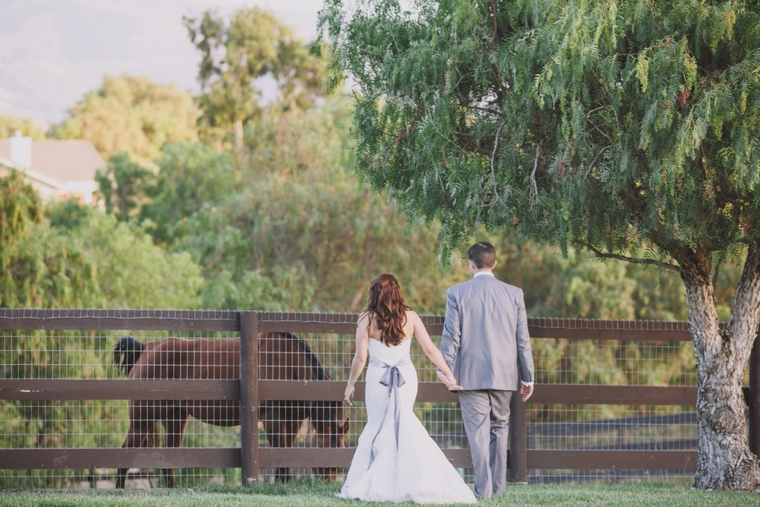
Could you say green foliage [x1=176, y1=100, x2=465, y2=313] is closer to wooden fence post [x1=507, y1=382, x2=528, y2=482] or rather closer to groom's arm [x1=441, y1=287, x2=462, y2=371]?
wooden fence post [x1=507, y1=382, x2=528, y2=482]

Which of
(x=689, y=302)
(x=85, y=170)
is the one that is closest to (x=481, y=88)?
(x=689, y=302)

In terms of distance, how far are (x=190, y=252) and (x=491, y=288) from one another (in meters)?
15.4

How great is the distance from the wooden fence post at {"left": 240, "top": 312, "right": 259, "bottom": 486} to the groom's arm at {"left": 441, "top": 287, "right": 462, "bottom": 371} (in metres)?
1.91

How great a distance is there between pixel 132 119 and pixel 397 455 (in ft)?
141

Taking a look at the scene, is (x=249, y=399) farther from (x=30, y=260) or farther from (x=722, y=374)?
(x=30, y=260)

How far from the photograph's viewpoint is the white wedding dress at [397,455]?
593 centimetres

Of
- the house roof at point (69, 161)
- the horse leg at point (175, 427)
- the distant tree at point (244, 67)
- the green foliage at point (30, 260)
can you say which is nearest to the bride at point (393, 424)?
the horse leg at point (175, 427)

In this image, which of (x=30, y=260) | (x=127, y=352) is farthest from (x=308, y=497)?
(x=30, y=260)

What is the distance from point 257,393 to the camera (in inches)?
295

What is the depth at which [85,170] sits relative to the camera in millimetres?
46000

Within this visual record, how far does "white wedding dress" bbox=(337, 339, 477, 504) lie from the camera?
19.4ft

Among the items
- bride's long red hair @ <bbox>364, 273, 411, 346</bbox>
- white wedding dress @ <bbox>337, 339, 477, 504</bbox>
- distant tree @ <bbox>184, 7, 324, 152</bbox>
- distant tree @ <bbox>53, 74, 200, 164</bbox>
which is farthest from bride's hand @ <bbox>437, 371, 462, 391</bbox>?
distant tree @ <bbox>53, 74, 200, 164</bbox>

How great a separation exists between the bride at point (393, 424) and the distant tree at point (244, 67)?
27.0 meters

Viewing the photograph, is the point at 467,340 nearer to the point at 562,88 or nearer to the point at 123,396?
the point at 562,88
